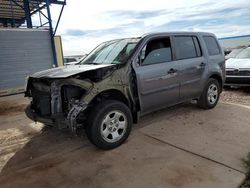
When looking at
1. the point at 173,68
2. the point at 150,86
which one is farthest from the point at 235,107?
the point at 150,86

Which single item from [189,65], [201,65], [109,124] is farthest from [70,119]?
[201,65]

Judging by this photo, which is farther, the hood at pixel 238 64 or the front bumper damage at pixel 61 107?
the hood at pixel 238 64

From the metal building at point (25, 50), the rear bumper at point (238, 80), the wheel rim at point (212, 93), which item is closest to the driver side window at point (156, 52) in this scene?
the wheel rim at point (212, 93)

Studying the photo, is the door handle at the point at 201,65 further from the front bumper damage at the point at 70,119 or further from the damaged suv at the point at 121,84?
the front bumper damage at the point at 70,119

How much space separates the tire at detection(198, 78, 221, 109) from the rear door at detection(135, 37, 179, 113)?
106 centimetres

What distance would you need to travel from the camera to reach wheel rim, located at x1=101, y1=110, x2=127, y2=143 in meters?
3.74

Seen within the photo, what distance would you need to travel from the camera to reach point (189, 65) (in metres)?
4.98

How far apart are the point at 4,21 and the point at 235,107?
15438mm

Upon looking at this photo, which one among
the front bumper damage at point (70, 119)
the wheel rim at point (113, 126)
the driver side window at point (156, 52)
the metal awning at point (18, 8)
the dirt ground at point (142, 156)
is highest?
the metal awning at point (18, 8)

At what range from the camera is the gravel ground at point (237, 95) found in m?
6.57

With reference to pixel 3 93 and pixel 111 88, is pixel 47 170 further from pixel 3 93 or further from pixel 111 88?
pixel 3 93

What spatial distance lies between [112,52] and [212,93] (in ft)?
8.99

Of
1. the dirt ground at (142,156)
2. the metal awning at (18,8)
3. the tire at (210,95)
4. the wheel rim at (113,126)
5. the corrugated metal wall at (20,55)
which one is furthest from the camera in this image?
the metal awning at (18,8)

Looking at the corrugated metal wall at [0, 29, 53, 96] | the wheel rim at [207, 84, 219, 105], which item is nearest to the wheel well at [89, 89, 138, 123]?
the wheel rim at [207, 84, 219, 105]
